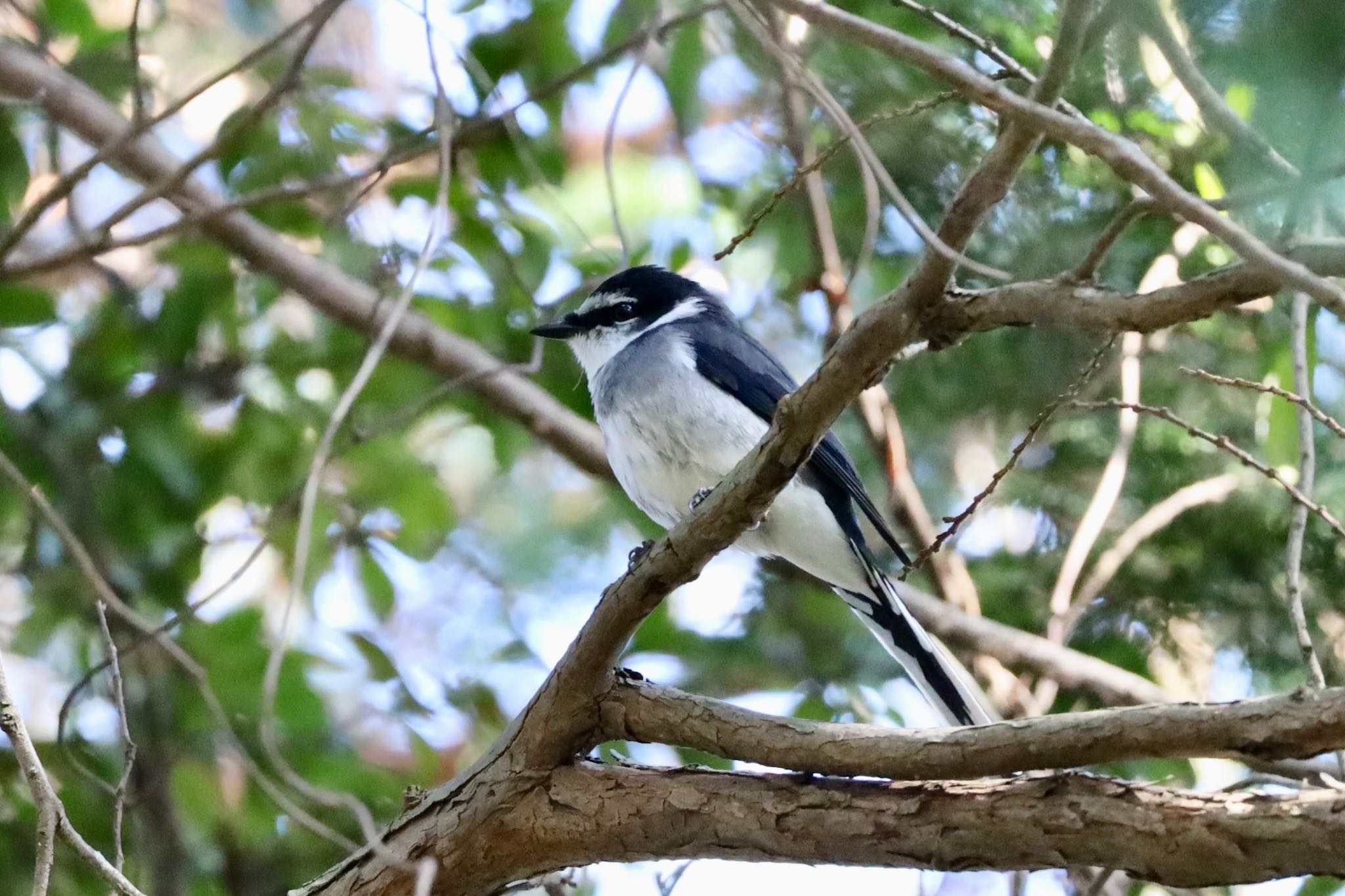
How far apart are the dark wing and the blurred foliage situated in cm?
62

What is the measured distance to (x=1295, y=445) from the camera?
3.23 metres

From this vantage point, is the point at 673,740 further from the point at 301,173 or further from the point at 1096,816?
the point at 301,173

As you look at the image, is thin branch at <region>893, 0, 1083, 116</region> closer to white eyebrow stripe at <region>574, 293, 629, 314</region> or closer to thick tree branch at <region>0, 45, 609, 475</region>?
white eyebrow stripe at <region>574, 293, 629, 314</region>

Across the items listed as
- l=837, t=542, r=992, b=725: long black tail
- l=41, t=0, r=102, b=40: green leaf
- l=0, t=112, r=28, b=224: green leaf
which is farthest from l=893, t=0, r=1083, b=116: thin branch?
l=0, t=112, r=28, b=224: green leaf

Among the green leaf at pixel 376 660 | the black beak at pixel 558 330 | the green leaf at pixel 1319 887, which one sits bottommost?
the green leaf at pixel 1319 887

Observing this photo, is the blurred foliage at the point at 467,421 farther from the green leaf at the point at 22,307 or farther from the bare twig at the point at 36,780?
the bare twig at the point at 36,780

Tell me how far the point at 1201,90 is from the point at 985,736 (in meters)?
Answer: 1.00

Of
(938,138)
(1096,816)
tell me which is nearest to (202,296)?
(938,138)

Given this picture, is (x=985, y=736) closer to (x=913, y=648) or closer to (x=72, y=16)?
(x=913, y=648)

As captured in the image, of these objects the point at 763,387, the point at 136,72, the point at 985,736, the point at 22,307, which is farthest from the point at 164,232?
the point at 985,736

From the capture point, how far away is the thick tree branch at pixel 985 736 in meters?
1.79

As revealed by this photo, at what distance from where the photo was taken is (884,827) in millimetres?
2102

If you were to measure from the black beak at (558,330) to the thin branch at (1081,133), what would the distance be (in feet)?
7.15

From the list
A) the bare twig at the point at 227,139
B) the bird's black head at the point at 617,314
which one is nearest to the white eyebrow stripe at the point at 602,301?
the bird's black head at the point at 617,314
